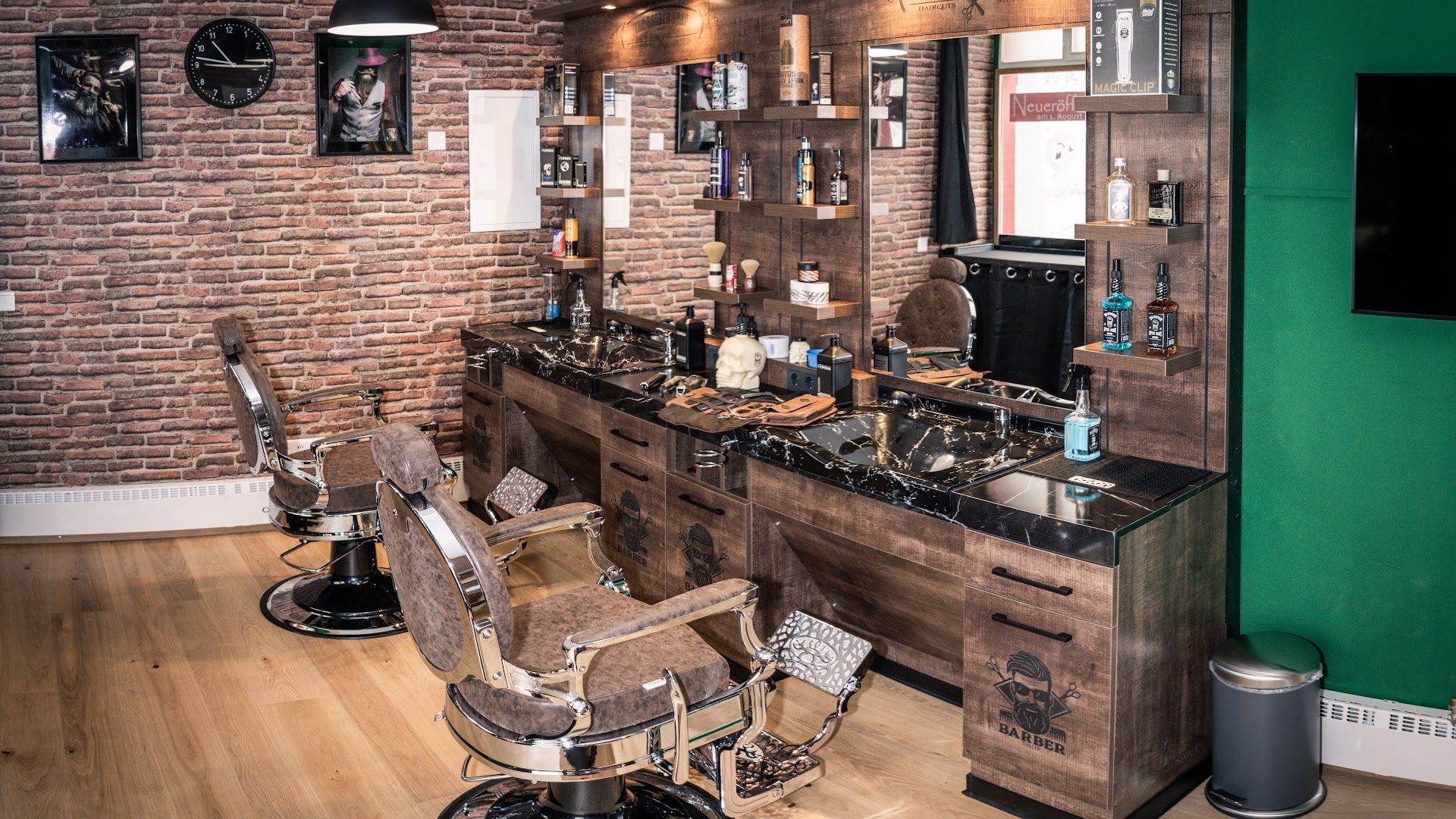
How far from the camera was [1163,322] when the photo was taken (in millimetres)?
3609

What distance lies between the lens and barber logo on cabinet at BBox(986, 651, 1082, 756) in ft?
11.1

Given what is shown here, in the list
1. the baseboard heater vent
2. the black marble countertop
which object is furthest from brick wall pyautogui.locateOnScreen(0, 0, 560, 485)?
the baseboard heater vent

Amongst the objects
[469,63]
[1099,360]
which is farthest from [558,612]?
[469,63]

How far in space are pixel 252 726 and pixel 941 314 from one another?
8.62 feet

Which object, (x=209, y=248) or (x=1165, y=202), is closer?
(x=1165, y=202)

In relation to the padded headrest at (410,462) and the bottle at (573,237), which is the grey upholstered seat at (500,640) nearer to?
the padded headrest at (410,462)

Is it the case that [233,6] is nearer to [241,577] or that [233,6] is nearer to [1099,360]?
[241,577]

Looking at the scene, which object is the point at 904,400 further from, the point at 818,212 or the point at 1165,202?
the point at 1165,202

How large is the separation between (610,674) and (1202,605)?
1.72m

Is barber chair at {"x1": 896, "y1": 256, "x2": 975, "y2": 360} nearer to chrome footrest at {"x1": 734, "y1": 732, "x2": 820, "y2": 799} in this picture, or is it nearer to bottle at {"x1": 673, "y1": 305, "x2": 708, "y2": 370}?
bottle at {"x1": 673, "y1": 305, "x2": 708, "y2": 370}

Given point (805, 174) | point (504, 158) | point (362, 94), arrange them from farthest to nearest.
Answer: point (504, 158), point (362, 94), point (805, 174)

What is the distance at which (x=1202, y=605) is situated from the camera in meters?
3.70

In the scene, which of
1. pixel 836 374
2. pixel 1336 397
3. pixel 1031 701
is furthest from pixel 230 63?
pixel 1336 397

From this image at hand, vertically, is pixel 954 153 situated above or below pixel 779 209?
above
